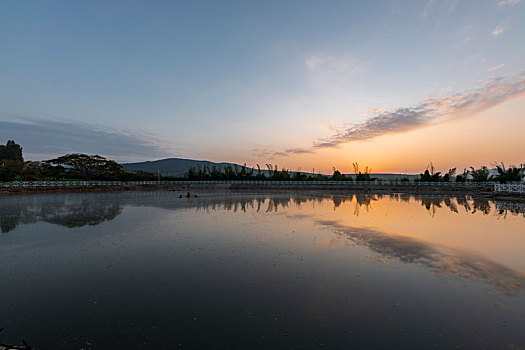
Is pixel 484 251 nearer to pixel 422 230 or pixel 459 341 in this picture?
pixel 422 230

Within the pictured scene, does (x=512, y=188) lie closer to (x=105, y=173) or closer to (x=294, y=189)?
(x=294, y=189)

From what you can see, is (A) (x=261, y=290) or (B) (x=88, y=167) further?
(B) (x=88, y=167)

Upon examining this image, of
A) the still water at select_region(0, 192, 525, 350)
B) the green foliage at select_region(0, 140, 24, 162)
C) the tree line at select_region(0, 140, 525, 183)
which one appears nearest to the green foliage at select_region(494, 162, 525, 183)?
the tree line at select_region(0, 140, 525, 183)

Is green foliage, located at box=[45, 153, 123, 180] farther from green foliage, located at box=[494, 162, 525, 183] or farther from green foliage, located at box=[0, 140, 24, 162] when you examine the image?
green foliage, located at box=[494, 162, 525, 183]

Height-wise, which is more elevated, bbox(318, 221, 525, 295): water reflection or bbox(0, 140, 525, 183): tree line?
bbox(0, 140, 525, 183): tree line

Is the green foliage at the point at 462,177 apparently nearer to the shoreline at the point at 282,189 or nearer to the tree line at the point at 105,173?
the tree line at the point at 105,173

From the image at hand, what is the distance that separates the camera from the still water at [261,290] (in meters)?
4.61

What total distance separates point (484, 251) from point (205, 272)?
11.0 m

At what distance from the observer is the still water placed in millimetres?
4613

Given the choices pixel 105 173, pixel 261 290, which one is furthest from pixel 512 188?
pixel 105 173

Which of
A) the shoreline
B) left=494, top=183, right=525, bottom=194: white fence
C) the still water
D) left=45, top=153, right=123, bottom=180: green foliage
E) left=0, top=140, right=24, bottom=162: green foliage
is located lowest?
the still water

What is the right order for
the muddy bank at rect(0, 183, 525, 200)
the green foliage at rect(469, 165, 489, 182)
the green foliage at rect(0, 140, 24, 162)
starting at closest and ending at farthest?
1. the muddy bank at rect(0, 183, 525, 200)
2. the green foliage at rect(469, 165, 489, 182)
3. the green foliage at rect(0, 140, 24, 162)

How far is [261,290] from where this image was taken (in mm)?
6477

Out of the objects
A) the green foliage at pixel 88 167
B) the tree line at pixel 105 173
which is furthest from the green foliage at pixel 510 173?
the green foliage at pixel 88 167
